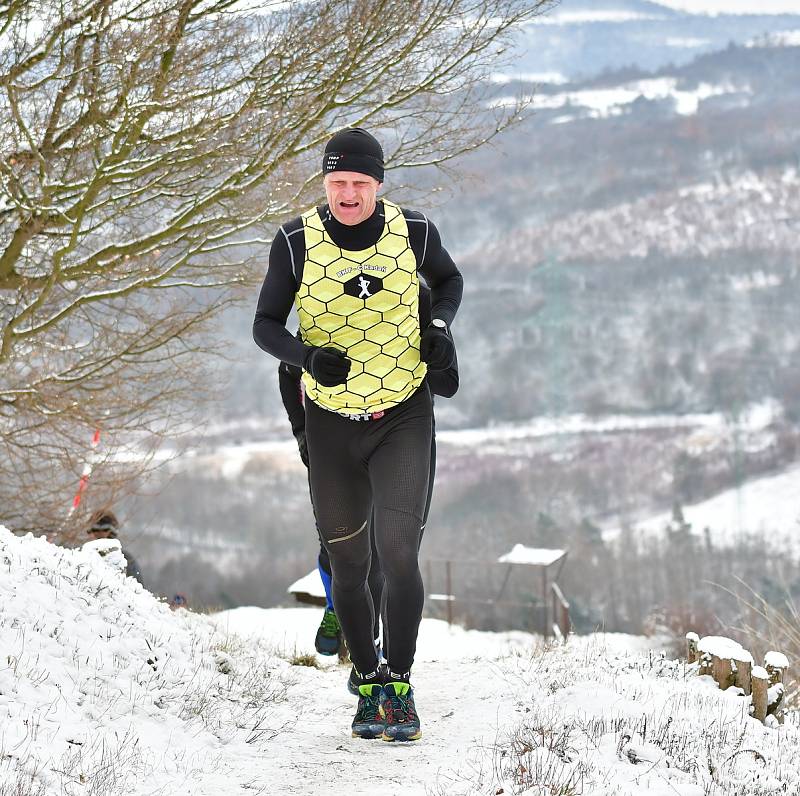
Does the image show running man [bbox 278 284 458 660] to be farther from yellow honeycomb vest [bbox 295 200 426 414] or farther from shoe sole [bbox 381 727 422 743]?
shoe sole [bbox 381 727 422 743]

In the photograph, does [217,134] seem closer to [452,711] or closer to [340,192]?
[340,192]

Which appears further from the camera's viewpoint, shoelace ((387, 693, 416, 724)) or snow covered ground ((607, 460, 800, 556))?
snow covered ground ((607, 460, 800, 556))

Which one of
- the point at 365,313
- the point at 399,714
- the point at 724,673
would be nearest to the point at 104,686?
the point at 399,714

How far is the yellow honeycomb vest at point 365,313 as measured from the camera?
3586mm

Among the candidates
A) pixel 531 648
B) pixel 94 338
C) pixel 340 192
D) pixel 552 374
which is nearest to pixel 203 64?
pixel 94 338

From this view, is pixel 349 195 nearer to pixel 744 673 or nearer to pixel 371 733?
pixel 371 733

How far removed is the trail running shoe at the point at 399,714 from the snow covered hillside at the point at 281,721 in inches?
1.9

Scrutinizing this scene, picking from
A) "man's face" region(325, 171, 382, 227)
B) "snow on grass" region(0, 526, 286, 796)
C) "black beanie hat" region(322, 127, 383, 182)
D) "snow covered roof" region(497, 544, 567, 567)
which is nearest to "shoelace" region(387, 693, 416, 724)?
"snow on grass" region(0, 526, 286, 796)

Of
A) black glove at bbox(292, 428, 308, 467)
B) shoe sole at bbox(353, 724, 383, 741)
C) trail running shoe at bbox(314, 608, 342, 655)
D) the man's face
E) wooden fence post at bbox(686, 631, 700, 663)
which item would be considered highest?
the man's face

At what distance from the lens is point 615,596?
96500mm

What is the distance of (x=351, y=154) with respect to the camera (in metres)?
3.60

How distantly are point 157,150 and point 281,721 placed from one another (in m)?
4.71

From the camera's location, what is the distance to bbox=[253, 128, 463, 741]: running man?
11.8 ft

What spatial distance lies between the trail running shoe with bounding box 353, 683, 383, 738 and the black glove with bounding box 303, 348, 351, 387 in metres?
1.30
